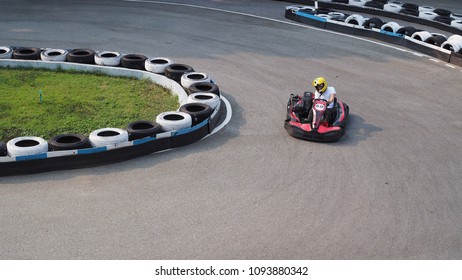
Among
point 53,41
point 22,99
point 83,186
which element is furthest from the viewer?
point 53,41

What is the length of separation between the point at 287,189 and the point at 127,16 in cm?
1181

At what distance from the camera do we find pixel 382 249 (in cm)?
752

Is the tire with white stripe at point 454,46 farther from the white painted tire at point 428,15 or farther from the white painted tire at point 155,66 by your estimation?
the white painted tire at point 155,66

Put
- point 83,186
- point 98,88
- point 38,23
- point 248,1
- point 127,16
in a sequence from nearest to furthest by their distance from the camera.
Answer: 1. point 83,186
2. point 98,88
3. point 38,23
4. point 127,16
5. point 248,1

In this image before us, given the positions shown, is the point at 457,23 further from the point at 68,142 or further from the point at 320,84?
the point at 68,142

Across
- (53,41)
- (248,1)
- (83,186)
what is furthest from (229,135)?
(248,1)

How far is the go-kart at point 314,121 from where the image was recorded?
34.5ft

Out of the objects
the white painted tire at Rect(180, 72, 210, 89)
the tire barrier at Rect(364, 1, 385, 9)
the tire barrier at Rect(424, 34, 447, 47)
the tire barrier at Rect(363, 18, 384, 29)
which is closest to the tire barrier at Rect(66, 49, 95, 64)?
the white painted tire at Rect(180, 72, 210, 89)

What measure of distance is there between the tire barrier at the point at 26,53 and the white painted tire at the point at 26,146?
4.93 metres

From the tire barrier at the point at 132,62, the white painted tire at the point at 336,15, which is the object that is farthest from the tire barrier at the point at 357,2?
the tire barrier at the point at 132,62

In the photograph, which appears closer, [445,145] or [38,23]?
[445,145]

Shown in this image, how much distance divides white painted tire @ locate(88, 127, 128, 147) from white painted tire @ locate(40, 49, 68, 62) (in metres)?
4.76

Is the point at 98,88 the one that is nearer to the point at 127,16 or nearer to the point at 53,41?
the point at 53,41
